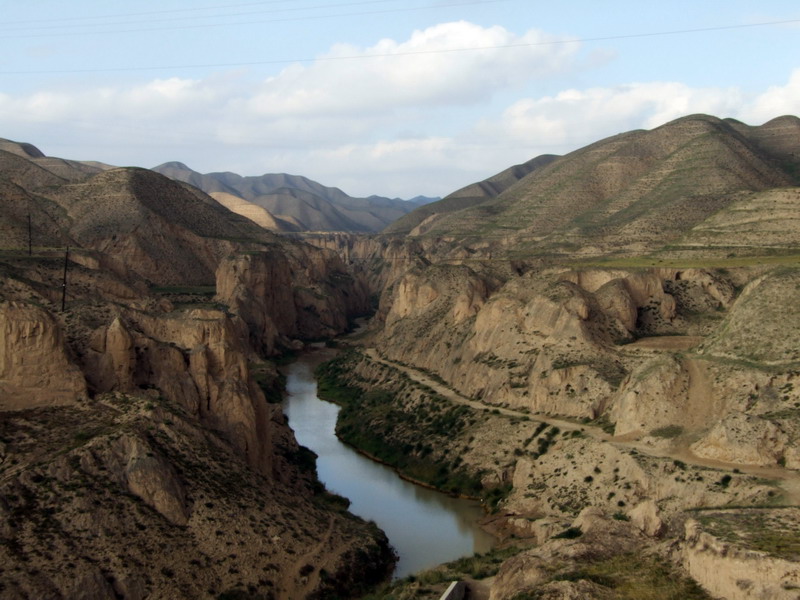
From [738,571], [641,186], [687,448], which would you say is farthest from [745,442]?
[641,186]

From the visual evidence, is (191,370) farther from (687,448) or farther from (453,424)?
(687,448)

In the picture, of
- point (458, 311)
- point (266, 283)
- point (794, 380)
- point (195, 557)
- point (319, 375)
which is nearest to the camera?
point (195, 557)

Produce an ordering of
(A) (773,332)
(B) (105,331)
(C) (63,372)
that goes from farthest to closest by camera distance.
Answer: (A) (773,332)
(B) (105,331)
(C) (63,372)

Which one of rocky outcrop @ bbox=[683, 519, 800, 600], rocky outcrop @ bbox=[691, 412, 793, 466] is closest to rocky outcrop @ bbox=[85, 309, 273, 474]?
rocky outcrop @ bbox=[691, 412, 793, 466]

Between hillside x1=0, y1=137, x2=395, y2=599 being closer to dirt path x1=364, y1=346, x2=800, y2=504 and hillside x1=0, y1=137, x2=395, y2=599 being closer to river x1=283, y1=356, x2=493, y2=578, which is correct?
river x1=283, y1=356, x2=493, y2=578

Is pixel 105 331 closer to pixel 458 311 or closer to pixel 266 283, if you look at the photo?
pixel 458 311

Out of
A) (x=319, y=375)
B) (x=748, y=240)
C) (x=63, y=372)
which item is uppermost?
(x=748, y=240)

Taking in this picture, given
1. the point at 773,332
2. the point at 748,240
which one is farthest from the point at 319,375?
the point at 773,332
